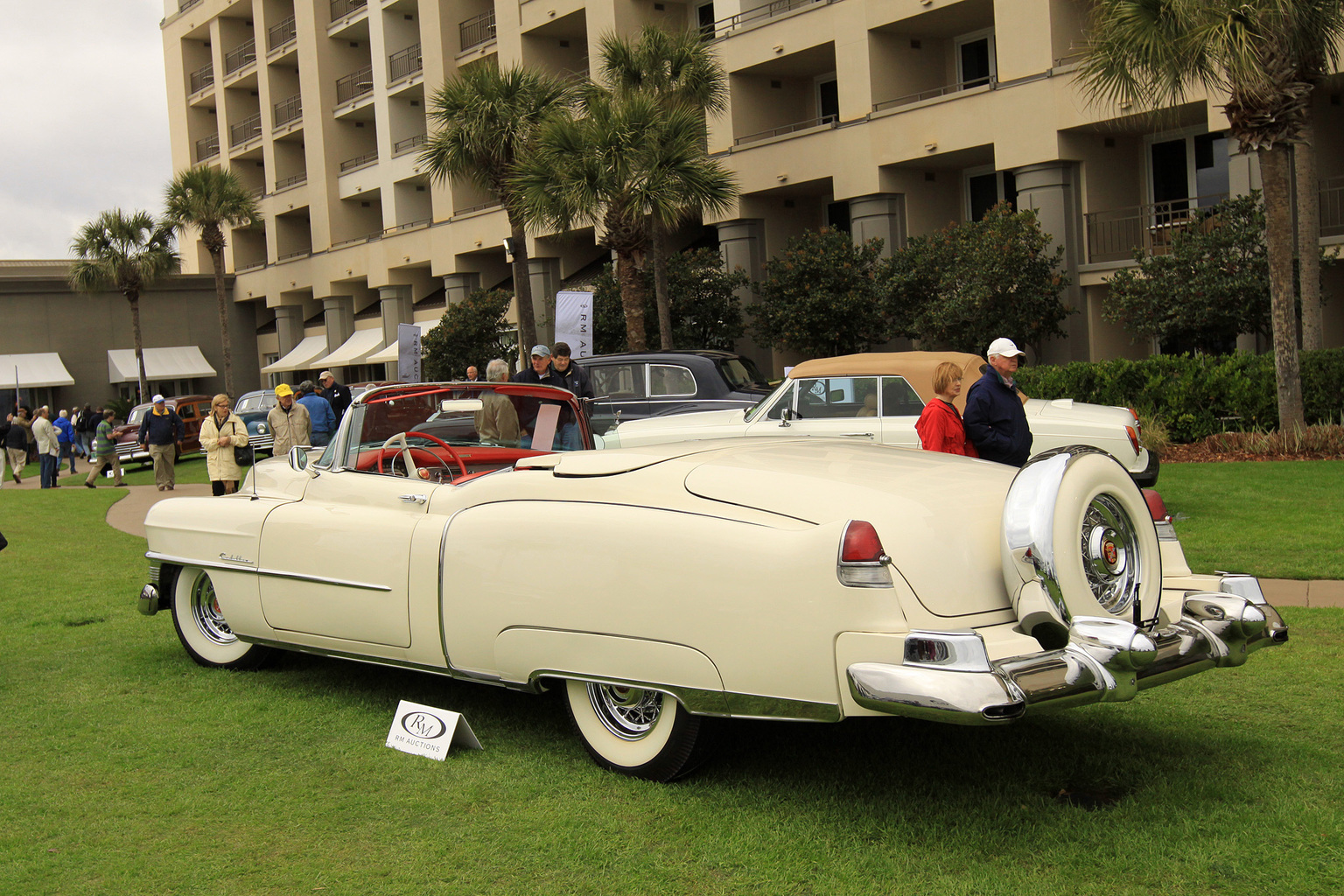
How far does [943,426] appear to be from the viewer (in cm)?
700

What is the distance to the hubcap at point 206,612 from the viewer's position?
20.8 ft

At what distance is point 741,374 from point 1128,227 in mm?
11483

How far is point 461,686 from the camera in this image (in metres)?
5.75

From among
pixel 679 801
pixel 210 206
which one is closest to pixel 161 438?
pixel 679 801

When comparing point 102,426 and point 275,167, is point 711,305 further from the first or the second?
point 275,167

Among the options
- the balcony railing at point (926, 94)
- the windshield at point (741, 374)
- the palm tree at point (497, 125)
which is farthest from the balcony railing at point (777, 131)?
the windshield at point (741, 374)

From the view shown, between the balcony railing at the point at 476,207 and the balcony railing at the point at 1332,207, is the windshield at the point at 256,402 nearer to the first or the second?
the balcony railing at the point at 476,207

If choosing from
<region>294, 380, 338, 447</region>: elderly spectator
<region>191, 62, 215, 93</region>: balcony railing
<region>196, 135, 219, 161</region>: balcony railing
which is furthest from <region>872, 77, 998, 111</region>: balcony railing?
<region>191, 62, 215, 93</region>: balcony railing

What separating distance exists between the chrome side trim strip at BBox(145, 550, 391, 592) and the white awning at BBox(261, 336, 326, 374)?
41.6m

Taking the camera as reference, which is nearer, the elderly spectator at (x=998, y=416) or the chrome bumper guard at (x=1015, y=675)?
the chrome bumper guard at (x=1015, y=675)

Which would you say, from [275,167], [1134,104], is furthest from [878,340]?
[275,167]

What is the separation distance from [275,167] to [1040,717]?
48.6 metres

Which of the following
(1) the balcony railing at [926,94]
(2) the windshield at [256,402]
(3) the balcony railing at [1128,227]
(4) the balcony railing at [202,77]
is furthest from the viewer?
(4) the balcony railing at [202,77]

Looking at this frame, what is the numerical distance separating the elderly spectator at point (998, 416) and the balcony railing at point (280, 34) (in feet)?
151
